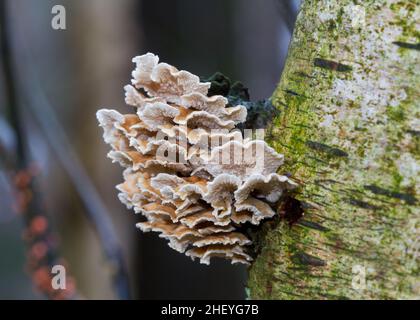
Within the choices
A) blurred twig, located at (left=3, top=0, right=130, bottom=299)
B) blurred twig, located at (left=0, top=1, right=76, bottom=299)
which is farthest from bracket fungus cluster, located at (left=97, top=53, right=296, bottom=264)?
blurred twig, located at (left=0, top=1, right=76, bottom=299)

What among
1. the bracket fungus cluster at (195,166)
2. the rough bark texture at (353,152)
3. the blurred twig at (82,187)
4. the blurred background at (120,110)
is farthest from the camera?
the blurred background at (120,110)

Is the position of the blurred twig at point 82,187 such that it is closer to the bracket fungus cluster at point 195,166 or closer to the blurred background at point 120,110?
the blurred background at point 120,110

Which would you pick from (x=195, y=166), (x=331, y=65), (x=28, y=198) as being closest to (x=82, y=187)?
(x=28, y=198)

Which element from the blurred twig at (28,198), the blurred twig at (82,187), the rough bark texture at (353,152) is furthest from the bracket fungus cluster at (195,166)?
the blurred twig at (28,198)

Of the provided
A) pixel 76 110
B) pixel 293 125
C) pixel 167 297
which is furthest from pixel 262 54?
pixel 293 125
